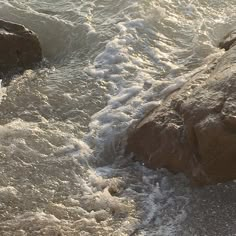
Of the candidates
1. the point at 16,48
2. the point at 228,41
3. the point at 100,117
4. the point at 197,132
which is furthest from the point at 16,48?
the point at 197,132

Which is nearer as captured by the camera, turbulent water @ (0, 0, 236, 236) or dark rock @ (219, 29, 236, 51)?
turbulent water @ (0, 0, 236, 236)

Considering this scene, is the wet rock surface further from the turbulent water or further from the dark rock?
the dark rock

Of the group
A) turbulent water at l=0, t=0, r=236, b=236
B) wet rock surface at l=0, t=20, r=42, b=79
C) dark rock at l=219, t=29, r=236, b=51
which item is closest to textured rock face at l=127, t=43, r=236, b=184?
turbulent water at l=0, t=0, r=236, b=236

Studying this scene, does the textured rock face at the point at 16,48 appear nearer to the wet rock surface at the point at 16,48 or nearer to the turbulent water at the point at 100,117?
the wet rock surface at the point at 16,48

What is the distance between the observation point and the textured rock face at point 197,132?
156 inches

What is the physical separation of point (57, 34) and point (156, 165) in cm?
283

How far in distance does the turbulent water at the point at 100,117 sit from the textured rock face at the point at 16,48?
0.17 metres

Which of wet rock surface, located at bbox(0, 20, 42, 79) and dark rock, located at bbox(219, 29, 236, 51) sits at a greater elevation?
dark rock, located at bbox(219, 29, 236, 51)

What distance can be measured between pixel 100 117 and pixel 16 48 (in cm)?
143

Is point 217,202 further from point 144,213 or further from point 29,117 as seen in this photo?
point 29,117

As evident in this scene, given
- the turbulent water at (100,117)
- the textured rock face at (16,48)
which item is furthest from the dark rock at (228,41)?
the textured rock face at (16,48)

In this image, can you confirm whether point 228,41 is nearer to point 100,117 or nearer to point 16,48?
point 100,117

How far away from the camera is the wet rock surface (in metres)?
5.61

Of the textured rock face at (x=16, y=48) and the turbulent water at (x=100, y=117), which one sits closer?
the turbulent water at (x=100, y=117)
